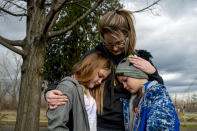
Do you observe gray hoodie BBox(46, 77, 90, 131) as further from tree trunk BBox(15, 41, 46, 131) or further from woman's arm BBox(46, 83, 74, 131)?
tree trunk BBox(15, 41, 46, 131)

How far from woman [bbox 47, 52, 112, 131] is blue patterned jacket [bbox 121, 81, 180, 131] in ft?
1.07

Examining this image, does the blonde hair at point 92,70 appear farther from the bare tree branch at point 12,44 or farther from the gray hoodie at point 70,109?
the bare tree branch at point 12,44

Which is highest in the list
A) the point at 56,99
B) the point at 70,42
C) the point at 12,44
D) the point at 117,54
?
the point at 70,42

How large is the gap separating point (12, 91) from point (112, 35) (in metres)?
31.3

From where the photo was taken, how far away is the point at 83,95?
5.64 ft

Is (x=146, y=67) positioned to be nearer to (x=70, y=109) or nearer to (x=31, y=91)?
(x=70, y=109)

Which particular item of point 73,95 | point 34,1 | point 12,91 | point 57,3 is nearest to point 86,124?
point 73,95

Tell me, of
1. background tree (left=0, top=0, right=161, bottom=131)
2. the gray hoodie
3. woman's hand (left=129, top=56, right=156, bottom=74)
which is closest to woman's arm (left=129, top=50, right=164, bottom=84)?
woman's hand (left=129, top=56, right=156, bottom=74)

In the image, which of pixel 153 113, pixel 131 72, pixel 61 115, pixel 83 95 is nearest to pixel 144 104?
pixel 153 113

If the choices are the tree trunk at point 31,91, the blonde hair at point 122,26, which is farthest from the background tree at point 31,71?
the blonde hair at point 122,26

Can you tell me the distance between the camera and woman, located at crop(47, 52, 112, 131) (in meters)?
1.54

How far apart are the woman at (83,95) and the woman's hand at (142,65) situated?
27 cm

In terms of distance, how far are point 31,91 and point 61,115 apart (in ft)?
13.0

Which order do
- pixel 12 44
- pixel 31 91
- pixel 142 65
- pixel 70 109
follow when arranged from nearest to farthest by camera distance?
pixel 70 109 → pixel 142 65 → pixel 31 91 → pixel 12 44
